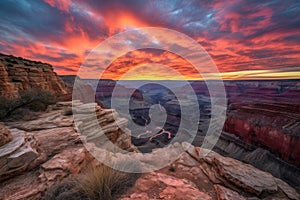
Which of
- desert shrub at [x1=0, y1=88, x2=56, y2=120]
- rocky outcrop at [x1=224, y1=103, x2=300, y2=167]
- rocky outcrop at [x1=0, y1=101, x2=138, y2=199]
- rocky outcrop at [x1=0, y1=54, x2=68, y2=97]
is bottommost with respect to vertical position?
rocky outcrop at [x1=224, y1=103, x2=300, y2=167]

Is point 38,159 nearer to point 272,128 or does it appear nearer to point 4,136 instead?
point 4,136

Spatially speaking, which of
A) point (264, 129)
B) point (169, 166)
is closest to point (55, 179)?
point (169, 166)

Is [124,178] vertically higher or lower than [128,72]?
lower

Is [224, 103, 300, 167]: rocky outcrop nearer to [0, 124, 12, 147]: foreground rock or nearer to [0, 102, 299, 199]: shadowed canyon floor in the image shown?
[0, 102, 299, 199]: shadowed canyon floor

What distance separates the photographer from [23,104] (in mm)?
6121

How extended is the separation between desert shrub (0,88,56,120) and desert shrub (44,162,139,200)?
4903 millimetres

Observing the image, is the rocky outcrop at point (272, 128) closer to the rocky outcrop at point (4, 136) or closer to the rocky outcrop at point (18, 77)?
the rocky outcrop at point (4, 136)

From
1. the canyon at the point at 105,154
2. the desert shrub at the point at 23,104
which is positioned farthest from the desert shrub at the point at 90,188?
the desert shrub at the point at 23,104

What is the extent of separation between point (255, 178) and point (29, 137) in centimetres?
609

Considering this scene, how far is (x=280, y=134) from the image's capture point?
34.2 feet

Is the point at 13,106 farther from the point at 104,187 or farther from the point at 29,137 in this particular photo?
the point at 104,187

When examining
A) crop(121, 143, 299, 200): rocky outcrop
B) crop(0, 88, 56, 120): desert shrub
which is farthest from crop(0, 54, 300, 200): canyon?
crop(0, 88, 56, 120): desert shrub

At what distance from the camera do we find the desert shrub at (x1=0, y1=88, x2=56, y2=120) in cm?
531

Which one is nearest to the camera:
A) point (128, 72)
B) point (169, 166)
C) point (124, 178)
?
point (124, 178)
